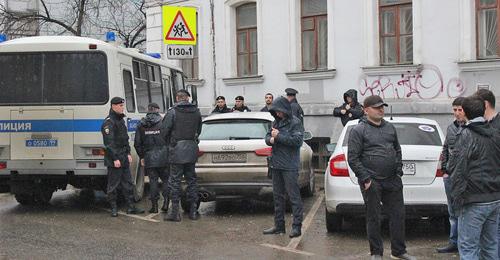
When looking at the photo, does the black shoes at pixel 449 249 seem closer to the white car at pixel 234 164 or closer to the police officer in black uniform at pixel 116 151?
the white car at pixel 234 164

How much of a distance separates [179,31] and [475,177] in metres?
9.38

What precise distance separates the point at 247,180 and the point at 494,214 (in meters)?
4.57

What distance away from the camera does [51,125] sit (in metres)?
10.3

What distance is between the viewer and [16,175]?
10297 mm

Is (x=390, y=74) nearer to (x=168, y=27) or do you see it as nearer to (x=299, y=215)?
(x=168, y=27)

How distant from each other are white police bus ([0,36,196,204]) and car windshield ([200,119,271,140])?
1.56m

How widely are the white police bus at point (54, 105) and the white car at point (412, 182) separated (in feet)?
12.7

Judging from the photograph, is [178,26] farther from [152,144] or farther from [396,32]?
[396,32]

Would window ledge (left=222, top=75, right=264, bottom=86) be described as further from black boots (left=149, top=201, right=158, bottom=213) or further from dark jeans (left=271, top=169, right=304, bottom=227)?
dark jeans (left=271, top=169, right=304, bottom=227)

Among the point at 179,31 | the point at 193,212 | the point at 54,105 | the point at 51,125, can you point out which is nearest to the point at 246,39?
the point at 179,31

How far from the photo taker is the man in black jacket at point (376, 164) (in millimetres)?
6777

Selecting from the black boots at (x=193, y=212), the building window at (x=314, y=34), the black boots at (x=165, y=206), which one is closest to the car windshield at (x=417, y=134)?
the black boots at (x=193, y=212)

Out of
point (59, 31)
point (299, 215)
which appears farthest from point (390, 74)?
point (59, 31)

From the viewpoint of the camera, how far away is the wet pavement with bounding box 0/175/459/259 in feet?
25.0
